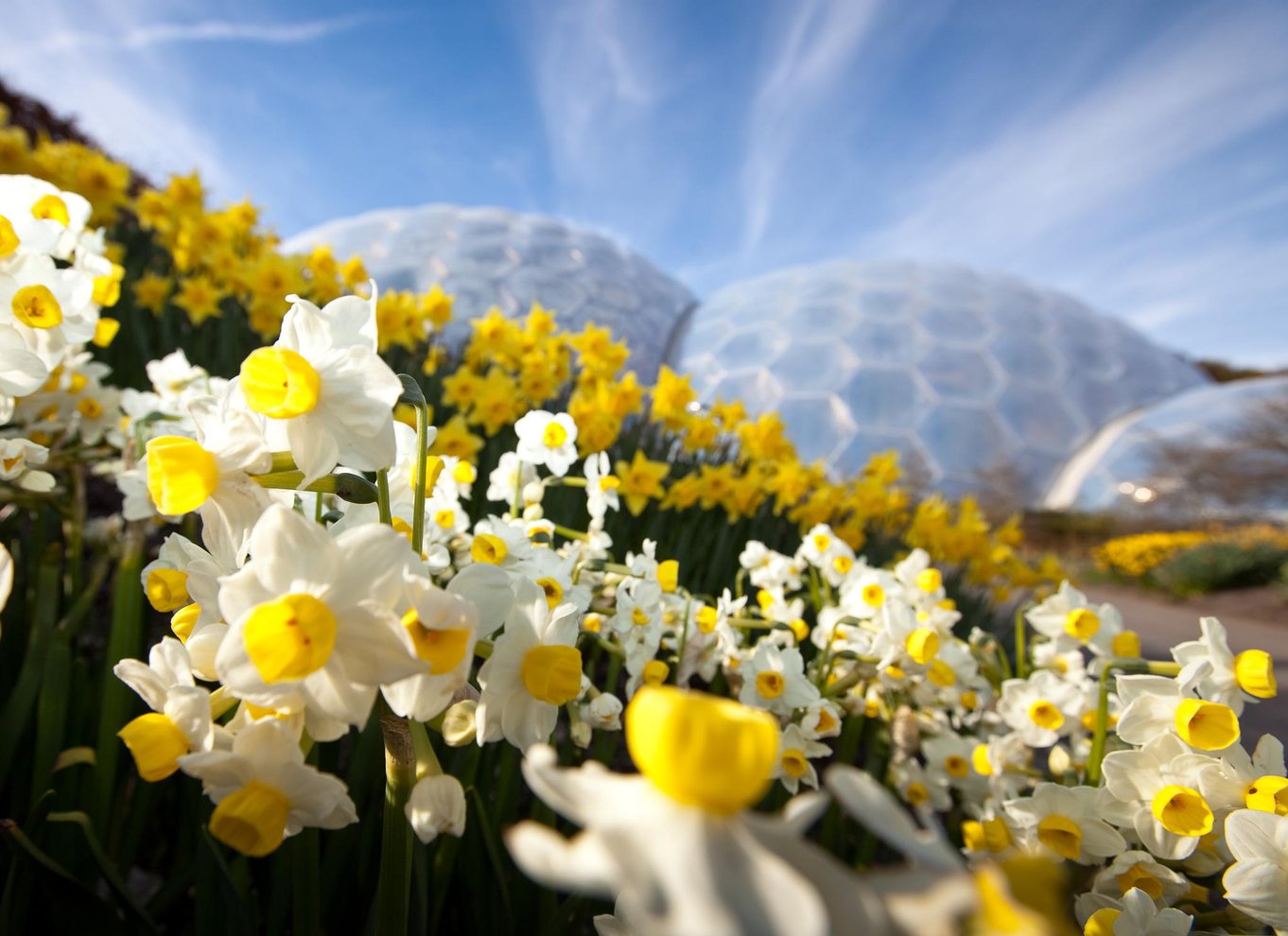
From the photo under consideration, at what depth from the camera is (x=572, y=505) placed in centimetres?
169

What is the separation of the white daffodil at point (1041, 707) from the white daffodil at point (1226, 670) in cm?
36

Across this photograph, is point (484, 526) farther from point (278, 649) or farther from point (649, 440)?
point (649, 440)

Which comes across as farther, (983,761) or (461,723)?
(983,761)

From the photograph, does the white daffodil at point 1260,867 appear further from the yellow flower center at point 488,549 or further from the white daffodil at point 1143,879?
the yellow flower center at point 488,549

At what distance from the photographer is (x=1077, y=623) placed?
117cm

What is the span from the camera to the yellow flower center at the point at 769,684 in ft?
3.24

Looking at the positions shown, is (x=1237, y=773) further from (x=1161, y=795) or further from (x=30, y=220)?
(x=30, y=220)

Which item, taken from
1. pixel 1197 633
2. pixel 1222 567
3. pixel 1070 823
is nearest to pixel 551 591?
pixel 1070 823

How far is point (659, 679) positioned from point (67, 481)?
55.5 inches

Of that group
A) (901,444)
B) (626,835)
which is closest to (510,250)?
(901,444)

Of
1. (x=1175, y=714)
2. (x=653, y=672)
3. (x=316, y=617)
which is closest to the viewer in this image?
(x=316, y=617)

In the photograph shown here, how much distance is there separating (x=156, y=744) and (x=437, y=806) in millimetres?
199

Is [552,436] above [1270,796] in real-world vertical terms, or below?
above

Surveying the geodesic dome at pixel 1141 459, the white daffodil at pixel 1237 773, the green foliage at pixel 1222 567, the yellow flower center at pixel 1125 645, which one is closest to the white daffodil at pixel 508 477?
the white daffodil at pixel 1237 773
